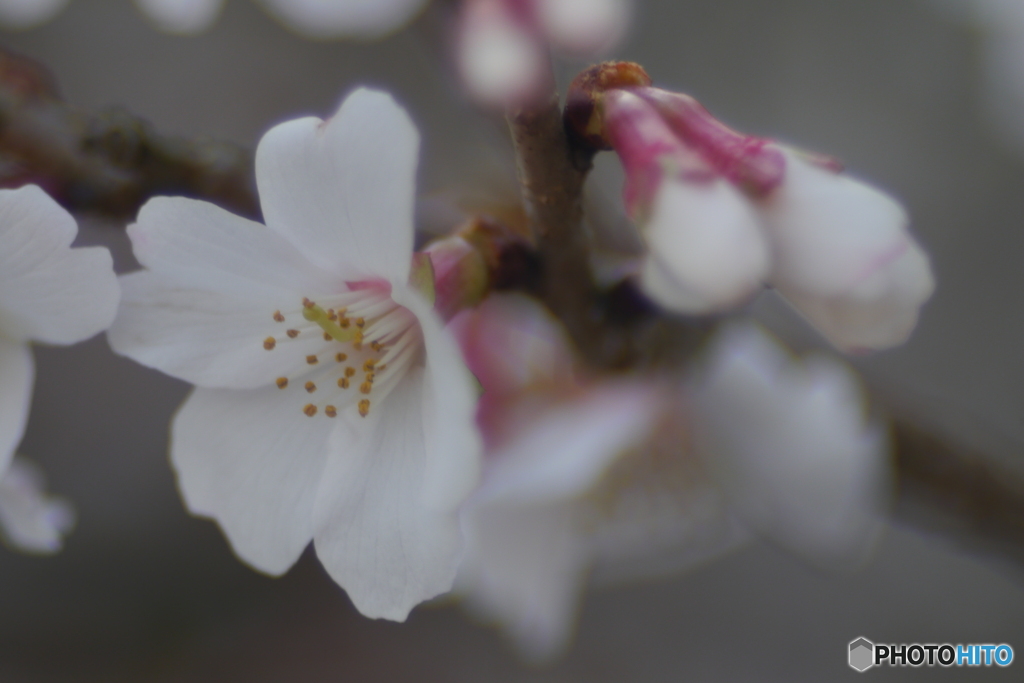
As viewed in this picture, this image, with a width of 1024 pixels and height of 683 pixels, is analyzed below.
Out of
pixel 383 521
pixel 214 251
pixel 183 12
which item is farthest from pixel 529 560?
pixel 183 12

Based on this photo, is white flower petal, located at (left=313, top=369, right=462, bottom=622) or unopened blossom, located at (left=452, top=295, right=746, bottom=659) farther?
unopened blossom, located at (left=452, top=295, right=746, bottom=659)

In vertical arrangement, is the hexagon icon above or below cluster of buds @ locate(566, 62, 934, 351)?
below

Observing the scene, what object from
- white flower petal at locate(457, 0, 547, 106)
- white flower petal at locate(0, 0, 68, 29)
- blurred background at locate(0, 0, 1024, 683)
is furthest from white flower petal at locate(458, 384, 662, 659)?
blurred background at locate(0, 0, 1024, 683)

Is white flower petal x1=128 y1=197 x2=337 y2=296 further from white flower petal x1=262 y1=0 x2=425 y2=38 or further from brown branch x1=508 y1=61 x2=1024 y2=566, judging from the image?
white flower petal x1=262 y1=0 x2=425 y2=38

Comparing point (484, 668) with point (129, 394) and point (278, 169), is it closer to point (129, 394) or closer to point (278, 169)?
point (129, 394)

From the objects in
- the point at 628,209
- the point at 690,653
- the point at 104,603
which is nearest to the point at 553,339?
the point at 628,209

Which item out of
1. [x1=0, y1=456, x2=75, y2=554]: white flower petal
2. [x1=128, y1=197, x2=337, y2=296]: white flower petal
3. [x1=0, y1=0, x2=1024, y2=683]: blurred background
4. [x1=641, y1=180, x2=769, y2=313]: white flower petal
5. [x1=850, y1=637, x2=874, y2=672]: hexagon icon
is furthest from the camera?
[x1=0, y1=0, x2=1024, y2=683]: blurred background
